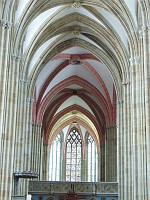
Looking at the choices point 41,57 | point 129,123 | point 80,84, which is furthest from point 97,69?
point 129,123

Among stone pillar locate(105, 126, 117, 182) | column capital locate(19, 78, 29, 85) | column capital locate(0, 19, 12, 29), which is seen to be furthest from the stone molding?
column capital locate(0, 19, 12, 29)

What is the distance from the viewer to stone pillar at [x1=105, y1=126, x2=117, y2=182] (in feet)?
108

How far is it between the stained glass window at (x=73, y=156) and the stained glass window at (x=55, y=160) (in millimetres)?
906

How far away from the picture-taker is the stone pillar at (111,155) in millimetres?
32969

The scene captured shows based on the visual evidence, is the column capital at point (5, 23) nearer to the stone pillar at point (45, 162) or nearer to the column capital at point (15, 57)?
the column capital at point (15, 57)

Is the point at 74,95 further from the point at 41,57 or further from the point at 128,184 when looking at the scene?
the point at 128,184

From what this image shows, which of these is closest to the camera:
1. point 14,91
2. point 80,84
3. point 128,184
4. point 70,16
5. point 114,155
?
point 14,91

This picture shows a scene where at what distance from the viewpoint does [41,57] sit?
95.2ft

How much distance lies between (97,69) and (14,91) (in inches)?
485

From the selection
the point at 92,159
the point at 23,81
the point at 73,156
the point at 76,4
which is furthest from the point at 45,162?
the point at 76,4

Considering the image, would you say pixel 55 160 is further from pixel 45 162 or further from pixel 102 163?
pixel 102 163

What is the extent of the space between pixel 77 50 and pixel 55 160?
16.3m

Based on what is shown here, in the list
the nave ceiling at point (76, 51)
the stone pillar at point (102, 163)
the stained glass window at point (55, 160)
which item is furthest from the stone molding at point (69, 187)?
the stained glass window at point (55, 160)

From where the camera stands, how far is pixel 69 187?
29.7m
